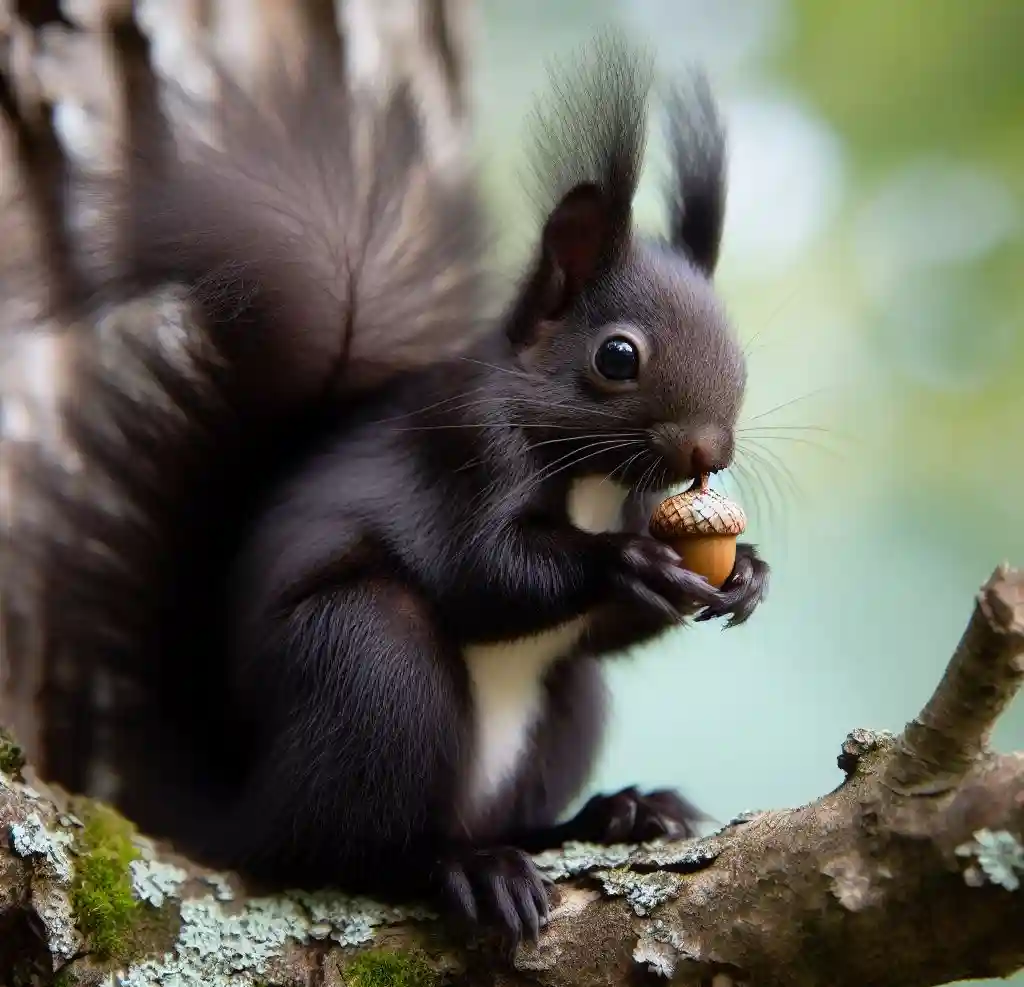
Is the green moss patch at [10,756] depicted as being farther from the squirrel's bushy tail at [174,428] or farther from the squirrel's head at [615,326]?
the squirrel's head at [615,326]

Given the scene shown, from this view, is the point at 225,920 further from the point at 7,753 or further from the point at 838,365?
the point at 838,365

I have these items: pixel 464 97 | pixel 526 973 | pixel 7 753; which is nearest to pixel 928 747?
pixel 526 973

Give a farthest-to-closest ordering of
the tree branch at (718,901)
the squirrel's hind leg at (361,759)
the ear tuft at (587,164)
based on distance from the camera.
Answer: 1. the ear tuft at (587,164)
2. the squirrel's hind leg at (361,759)
3. the tree branch at (718,901)

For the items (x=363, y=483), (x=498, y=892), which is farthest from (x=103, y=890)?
(x=363, y=483)

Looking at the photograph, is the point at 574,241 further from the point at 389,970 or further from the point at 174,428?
the point at 389,970

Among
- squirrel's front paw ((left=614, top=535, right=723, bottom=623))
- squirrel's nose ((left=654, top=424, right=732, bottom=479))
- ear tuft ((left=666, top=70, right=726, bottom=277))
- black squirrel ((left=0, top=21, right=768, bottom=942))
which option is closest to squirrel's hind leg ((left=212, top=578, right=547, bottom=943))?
black squirrel ((left=0, top=21, right=768, bottom=942))

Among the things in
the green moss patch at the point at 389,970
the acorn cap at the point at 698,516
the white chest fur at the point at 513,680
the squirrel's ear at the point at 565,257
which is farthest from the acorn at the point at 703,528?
the green moss patch at the point at 389,970

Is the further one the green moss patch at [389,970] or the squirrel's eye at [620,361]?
the squirrel's eye at [620,361]
